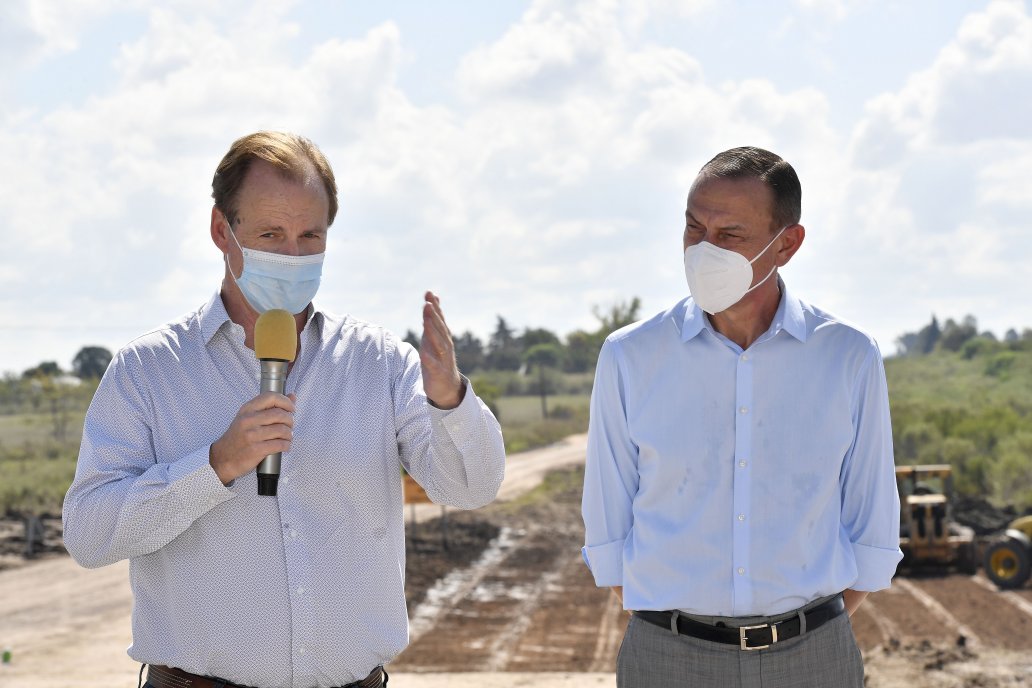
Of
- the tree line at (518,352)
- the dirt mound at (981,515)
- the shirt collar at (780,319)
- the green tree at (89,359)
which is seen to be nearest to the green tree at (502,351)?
the tree line at (518,352)

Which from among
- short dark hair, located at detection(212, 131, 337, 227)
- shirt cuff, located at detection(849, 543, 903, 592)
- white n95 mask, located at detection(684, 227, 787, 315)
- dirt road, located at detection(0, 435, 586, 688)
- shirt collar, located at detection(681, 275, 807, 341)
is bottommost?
dirt road, located at detection(0, 435, 586, 688)

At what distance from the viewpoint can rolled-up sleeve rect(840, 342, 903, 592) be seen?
3.37 metres

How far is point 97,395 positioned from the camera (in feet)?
8.73

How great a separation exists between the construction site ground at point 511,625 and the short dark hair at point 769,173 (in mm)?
7063

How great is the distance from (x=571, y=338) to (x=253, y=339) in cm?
7869

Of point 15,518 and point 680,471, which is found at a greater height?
point 680,471

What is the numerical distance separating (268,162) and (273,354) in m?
0.49

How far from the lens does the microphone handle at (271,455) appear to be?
8.23 ft

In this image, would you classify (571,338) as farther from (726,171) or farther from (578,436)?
(726,171)

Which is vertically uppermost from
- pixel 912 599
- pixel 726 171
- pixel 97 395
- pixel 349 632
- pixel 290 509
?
pixel 726 171

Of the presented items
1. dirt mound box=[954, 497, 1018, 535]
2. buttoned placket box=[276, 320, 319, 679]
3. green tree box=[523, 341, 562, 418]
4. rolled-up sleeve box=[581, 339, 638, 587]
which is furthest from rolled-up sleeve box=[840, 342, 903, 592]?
green tree box=[523, 341, 562, 418]

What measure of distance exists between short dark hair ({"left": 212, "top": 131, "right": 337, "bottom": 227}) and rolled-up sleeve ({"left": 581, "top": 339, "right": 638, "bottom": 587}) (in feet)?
3.45

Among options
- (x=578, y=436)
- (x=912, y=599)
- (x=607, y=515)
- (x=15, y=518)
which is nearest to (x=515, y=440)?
(x=578, y=436)

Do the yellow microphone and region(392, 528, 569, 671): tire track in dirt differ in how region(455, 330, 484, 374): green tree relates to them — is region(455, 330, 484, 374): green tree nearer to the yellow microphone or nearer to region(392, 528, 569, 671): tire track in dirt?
region(392, 528, 569, 671): tire track in dirt
